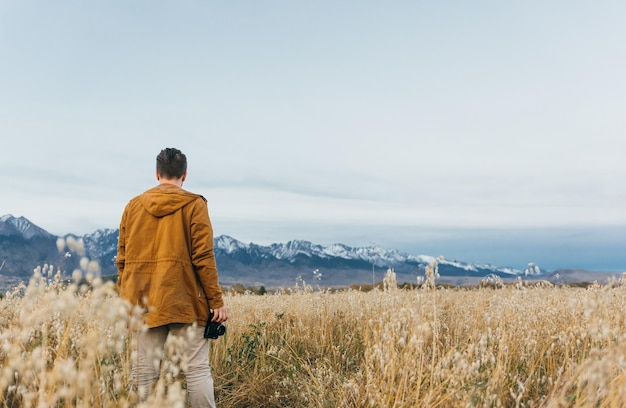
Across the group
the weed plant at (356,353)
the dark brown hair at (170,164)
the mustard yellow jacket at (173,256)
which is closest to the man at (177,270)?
the mustard yellow jacket at (173,256)

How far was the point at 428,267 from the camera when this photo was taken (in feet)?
13.1

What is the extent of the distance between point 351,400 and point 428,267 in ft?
4.27

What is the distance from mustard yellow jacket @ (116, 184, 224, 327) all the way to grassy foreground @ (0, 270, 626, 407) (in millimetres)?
373

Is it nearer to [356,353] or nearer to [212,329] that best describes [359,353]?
[356,353]

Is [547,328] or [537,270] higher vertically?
[537,270]

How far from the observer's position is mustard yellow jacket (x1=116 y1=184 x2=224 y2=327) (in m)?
3.88

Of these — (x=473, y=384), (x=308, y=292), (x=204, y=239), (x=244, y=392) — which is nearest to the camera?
(x=473, y=384)

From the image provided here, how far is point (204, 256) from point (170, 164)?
87cm

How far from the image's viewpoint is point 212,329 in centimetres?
406

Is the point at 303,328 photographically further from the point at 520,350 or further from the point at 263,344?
the point at 520,350

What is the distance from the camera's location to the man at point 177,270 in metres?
3.91

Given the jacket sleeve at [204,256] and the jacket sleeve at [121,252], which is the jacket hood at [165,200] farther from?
the jacket sleeve at [121,252]

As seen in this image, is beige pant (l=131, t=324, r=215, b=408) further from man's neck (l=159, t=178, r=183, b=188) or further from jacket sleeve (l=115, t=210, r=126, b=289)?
man's neck (l=159, t=178, r=183, b=188)

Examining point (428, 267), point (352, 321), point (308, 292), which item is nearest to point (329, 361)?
point (352, 321)
